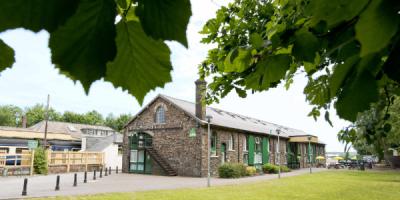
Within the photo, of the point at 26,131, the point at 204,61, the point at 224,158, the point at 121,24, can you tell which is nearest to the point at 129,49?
the point at 121,24

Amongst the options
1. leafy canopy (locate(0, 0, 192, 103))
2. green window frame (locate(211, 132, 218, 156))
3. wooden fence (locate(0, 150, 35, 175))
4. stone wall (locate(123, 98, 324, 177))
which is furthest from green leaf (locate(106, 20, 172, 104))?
wooden fence (locate(0, 150, 35, 175))

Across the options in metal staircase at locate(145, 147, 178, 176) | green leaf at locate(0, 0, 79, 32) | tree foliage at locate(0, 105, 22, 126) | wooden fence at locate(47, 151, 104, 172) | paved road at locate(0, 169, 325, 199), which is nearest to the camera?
green leaf at locate(0, 0, 79, 32)

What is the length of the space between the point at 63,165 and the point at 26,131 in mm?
13971

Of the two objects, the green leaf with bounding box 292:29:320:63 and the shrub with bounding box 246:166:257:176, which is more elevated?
the green leaf with bounding box 292:29:320:63

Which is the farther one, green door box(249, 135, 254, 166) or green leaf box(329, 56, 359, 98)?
green door box(249, 135, 254, 166)

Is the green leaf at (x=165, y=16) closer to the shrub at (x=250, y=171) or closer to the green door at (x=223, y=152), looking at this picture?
the green door at (x=223, y=152)

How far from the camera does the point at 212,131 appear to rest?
2659cm

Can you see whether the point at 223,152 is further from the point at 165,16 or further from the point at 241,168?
the point at 165,16

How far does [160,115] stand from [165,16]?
28281mm

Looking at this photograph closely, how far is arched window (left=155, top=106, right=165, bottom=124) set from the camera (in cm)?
2837

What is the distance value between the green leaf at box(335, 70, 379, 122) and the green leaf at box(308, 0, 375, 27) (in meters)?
0.29

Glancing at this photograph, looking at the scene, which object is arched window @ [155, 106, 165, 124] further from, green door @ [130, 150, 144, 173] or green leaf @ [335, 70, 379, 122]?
green leaf @ [335, 70, 379, 122]

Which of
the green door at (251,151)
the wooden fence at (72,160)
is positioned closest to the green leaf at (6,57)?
the wooden fence at (72,160)

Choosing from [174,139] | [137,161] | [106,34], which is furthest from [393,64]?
[137,161]
